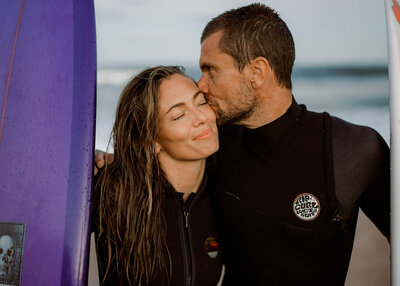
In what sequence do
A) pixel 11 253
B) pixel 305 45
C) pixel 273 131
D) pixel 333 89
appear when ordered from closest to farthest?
pixel 11 253
pixel 273 131
pixel 305 45
pixel 333 89

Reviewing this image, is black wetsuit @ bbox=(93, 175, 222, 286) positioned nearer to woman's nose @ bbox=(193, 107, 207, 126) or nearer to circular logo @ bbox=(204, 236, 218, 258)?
circular logo @ bbox=(204, 236, 218, 258)

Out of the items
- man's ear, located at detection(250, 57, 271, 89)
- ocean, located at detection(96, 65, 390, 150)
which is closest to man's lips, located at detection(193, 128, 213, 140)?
man's ear, located at detection(250, 57, 271, 89)

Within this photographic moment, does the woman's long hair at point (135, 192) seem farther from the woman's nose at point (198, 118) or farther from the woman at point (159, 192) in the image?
the woman's nose at point (198, 118)

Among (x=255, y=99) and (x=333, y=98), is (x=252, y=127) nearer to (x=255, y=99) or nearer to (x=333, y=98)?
(x=255, y=99)

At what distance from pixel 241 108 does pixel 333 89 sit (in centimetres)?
402

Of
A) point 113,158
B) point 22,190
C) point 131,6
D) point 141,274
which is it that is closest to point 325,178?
point 141,274

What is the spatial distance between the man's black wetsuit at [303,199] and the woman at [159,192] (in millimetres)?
132

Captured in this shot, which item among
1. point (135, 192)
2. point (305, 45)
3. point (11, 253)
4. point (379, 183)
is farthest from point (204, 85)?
point (305, 45)

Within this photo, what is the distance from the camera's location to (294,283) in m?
1.54

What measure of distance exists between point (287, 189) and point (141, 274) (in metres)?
0.56

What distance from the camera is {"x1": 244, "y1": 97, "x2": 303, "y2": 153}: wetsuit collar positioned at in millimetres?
1607

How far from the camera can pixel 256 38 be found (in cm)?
170

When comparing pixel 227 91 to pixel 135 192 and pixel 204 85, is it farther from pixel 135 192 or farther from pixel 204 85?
pixel 135 192

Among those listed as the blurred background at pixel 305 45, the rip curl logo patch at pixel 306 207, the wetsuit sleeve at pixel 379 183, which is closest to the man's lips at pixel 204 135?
the rip curl logo patch at pixel 306 207
